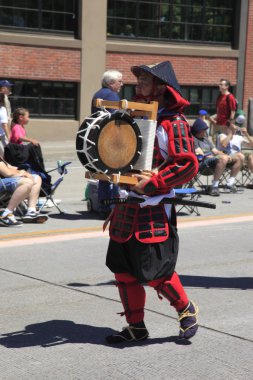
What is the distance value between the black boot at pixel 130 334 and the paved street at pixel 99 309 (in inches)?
2.7

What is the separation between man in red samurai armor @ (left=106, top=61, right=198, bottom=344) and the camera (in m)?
5.58

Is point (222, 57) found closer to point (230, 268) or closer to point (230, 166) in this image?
point (230, 166)

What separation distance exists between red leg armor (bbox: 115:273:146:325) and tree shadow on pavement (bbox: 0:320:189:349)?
263mm

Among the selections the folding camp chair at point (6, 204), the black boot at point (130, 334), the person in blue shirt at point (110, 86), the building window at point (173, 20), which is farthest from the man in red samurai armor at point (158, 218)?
the building window at point (173, 20)

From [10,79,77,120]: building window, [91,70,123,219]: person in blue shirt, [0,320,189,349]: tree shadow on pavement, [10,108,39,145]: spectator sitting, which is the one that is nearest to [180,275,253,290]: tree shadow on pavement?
[0,320,189,349]: tree shadow on pavement

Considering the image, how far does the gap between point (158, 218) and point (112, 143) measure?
637 mm

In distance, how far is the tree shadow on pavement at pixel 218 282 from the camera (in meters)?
7.86

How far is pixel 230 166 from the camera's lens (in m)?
15.0

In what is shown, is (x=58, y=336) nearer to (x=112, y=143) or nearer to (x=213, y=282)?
(x=112, y=143)

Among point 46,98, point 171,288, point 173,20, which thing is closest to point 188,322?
point 171,288

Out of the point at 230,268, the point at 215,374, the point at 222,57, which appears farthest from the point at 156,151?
the point at 222,57

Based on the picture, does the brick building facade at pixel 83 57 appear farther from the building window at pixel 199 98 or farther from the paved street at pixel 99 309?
the paved street at pixel 99 309

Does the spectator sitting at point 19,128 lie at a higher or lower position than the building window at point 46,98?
higher

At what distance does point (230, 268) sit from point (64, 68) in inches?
612
